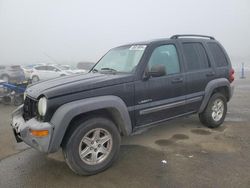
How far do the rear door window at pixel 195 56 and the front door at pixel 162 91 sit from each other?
0.94ft

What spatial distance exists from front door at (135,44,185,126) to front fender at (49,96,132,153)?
51 centimetres

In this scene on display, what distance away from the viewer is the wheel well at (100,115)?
10.4 feet

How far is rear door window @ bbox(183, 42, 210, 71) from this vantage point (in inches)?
176

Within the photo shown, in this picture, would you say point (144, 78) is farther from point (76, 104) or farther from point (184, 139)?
point (184, 139)

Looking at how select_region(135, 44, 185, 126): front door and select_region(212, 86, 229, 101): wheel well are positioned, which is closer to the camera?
select_region(135, 44, 185, 126): front door

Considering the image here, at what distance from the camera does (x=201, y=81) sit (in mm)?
4609

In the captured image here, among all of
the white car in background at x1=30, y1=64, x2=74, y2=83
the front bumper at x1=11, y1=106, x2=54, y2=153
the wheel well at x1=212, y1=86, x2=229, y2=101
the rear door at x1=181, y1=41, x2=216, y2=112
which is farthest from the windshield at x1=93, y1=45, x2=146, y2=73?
the white car in background at x1=30, y1=64, x2=74, y2=83

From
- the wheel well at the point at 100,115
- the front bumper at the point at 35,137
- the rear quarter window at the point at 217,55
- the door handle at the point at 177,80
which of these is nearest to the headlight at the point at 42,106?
the front bumper at the point at 35,137

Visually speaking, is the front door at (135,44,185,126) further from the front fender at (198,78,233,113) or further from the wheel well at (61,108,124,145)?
the front fender at (198,78,233,113)

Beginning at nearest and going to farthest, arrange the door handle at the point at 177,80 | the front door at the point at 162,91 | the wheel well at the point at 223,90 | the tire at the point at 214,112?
the front door at the point at 162,91 < the door handle at the point at 177,80 < the tire at the point at 214,112 < the wheel well at the point at 223,90

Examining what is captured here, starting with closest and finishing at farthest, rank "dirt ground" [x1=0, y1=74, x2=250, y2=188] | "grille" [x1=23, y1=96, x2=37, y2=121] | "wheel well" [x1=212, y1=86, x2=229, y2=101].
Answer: "dirt ground" [x1=0, y1=74, x2=250, y2=188], "grille" [x1=23, y1=96, x2=37, y2=121], "wheel well" [x1=212, y1=86, x2=229, y2=101]

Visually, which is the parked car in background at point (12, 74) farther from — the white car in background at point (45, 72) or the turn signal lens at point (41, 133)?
the turn signal lens at point (41, 133)

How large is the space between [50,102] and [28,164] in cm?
143

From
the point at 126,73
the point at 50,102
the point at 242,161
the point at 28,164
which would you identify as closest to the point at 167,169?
the point at 242,161
